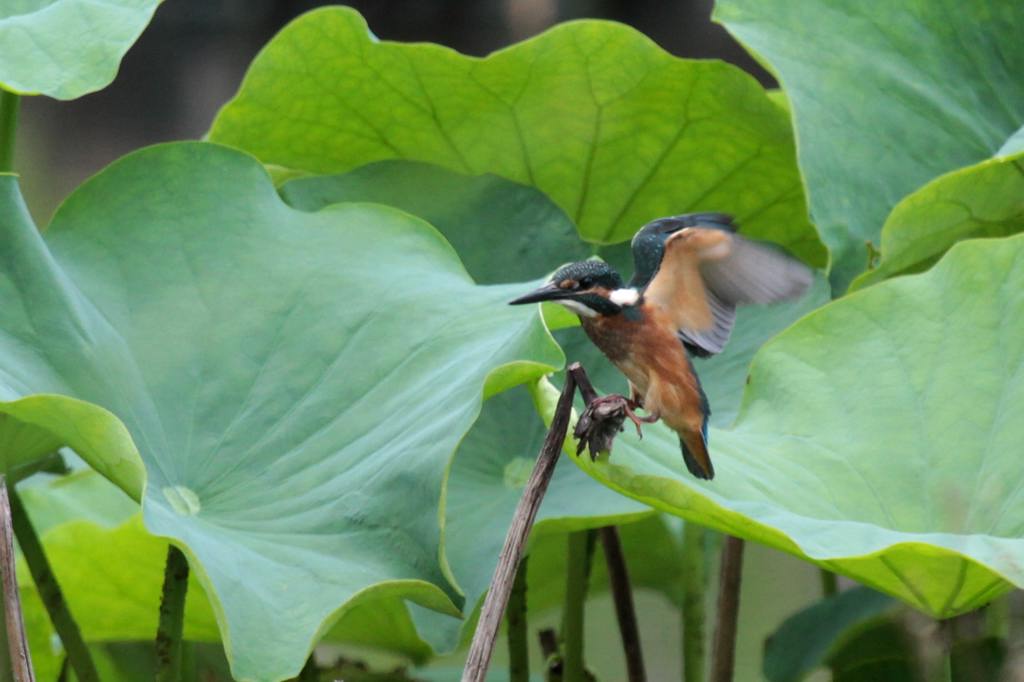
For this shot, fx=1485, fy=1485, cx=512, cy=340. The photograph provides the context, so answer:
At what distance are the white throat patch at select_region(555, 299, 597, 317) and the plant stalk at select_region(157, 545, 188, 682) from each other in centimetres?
26

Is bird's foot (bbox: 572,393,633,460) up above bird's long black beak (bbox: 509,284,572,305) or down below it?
below

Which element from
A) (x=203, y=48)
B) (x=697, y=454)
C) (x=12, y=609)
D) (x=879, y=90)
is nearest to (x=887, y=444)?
(x=697, y=454)

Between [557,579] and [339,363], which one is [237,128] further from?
[557,579]

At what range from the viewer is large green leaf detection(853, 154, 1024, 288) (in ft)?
3.21

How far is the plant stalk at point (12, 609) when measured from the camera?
68cm

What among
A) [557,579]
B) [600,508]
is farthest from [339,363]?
[557,579]

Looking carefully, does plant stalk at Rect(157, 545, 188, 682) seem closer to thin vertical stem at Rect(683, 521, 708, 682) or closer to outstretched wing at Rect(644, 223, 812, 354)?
outstretched wing at Rect(644, 223, 812, 354)

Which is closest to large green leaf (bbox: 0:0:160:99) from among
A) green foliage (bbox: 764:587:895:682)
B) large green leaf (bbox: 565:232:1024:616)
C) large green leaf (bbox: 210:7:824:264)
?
large green leaf (bbox: 210:7:824:264)

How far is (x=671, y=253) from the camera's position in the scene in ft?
2.52

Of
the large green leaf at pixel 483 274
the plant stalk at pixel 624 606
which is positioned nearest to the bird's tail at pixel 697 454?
the large green leaf at pixel 483 274

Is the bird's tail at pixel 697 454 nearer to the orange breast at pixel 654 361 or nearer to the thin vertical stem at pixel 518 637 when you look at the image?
the orange breast at pixel 654 361

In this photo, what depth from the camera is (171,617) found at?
827mm

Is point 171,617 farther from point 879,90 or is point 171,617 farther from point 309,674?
point 879,90

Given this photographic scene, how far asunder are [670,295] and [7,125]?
0.44 metres
